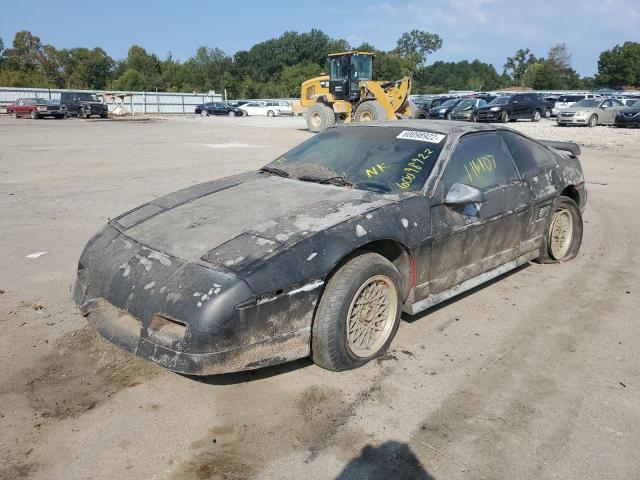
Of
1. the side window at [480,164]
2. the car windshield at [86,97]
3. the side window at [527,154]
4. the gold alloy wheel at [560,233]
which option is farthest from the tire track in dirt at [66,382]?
the car windshield at [86,97]

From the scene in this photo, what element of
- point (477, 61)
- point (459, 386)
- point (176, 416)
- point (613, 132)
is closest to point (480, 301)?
point (459, 386)

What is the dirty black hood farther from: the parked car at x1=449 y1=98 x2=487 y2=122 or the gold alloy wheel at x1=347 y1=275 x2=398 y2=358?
the parked car at x1=449 y1=98 x2=487 y2=122

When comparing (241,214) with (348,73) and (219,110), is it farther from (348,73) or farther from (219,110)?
(219,110)

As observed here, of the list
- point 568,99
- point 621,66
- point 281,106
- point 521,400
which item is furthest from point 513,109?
point 621,66

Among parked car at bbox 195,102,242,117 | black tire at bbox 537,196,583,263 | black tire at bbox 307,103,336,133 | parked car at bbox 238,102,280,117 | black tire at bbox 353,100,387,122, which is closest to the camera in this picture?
black tire at bbox 537,196,583,263

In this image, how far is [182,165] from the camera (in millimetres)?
12484

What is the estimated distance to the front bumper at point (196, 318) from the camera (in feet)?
9.00

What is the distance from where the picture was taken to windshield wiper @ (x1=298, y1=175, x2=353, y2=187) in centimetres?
396

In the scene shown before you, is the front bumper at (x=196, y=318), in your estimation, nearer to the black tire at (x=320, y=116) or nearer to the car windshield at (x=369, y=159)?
the car windshield at (x=369, y=159)

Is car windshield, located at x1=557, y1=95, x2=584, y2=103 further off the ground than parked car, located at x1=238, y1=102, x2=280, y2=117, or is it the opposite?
car windshield, located at x1=557, y1=95, x2=584, y2=103

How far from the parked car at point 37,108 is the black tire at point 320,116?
851 inches

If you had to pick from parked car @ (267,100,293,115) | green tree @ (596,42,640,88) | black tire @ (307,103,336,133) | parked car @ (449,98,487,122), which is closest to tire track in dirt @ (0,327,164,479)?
A: black tire @ (307,103,336,133)

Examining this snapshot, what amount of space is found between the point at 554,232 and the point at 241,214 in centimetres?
332

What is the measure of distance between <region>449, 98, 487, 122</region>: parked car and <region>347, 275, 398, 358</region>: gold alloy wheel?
960 inches
